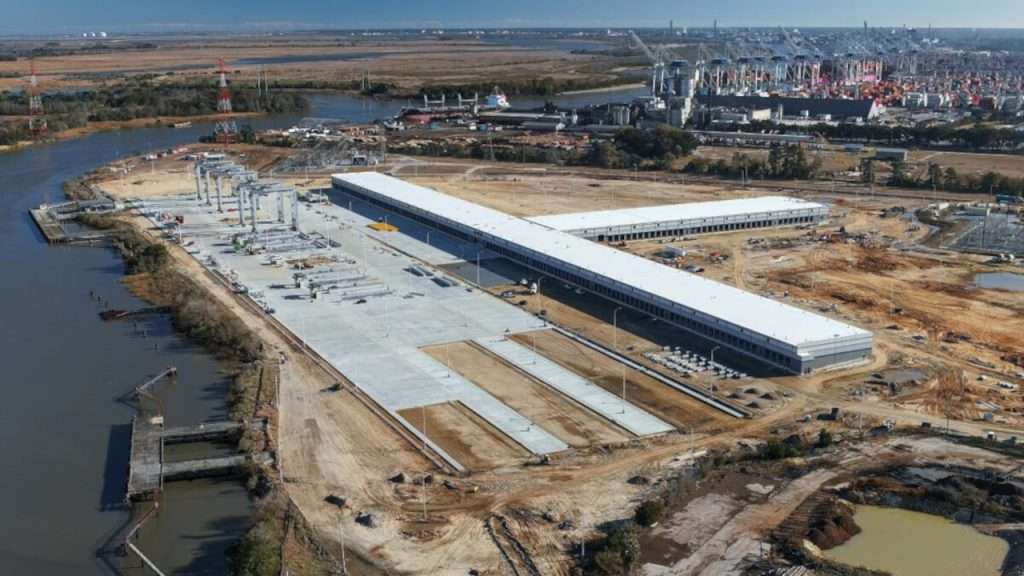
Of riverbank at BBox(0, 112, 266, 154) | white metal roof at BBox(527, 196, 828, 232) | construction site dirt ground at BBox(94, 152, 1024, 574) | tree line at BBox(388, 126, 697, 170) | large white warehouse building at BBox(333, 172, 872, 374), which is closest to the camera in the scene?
construction site dirt ground at BBox(94, 152, 1024, 574)

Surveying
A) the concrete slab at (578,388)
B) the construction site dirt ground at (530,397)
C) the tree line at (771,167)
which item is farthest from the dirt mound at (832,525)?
the tree line at (771,167)

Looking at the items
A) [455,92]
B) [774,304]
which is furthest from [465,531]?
[455,92]

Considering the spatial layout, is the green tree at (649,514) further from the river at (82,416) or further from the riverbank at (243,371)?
the river at (82,416)

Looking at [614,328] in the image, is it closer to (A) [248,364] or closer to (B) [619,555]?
(A) [248,364]

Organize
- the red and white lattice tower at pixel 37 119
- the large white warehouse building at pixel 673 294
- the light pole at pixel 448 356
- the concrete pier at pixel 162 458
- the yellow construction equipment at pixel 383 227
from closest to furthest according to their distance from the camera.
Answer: the concrete pier at pixel 162 458
the large white warehouse building at pixel 673 294
the light pole at pixel 448 356
the yellow construction equipment at pixel 383 227
the red and white lattice tower at pixel 37 119

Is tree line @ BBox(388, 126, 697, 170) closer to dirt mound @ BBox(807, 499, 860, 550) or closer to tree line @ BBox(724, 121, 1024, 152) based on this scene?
tree line @ BBox(724, 121, 1024, 152)

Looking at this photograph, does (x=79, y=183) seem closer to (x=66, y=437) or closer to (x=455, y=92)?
(x=66, y=437)

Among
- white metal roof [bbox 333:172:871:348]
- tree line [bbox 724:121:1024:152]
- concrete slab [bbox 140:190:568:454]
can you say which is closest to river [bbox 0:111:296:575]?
concrete slab [bbox 140:190:568:454]
